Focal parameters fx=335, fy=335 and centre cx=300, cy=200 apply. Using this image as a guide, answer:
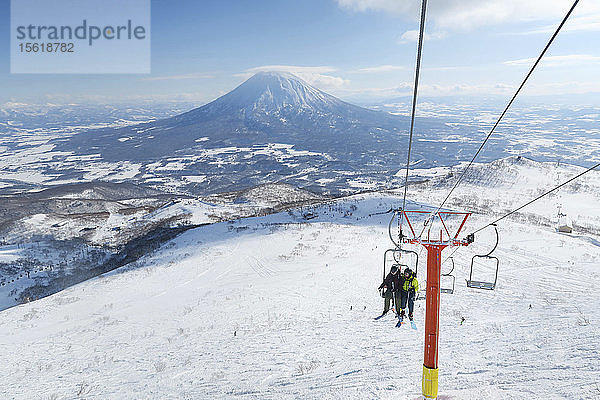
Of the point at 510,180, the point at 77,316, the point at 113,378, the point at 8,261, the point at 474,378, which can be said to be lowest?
the point at 8,261

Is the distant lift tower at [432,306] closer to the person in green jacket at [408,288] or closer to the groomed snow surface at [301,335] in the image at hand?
the groomed snow surface at [301,335]

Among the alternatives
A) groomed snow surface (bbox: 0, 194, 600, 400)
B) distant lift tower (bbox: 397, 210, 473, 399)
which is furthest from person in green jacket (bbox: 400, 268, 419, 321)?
distant lift tower (bbox: 397, 210, 473, 399)

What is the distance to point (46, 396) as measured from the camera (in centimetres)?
1061

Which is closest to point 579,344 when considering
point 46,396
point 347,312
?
point 347,312

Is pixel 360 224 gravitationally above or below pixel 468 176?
below

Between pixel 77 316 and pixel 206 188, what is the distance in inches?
5737

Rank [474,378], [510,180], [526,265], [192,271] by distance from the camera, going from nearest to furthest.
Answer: [474,378] < [526,265] < [192,271] < [510,180]

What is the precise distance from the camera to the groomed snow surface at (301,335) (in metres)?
9.20

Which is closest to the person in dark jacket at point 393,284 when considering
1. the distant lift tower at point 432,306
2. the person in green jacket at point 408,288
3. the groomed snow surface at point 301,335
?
the person in green jacket at point 408,288

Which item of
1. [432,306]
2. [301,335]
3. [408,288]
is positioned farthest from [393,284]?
[301,335]

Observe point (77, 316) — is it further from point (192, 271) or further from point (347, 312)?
point (347, 312)

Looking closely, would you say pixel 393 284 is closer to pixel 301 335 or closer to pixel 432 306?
pixel 432 306

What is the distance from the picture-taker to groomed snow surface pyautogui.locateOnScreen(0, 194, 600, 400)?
30.2ft

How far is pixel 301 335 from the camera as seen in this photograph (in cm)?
1307
